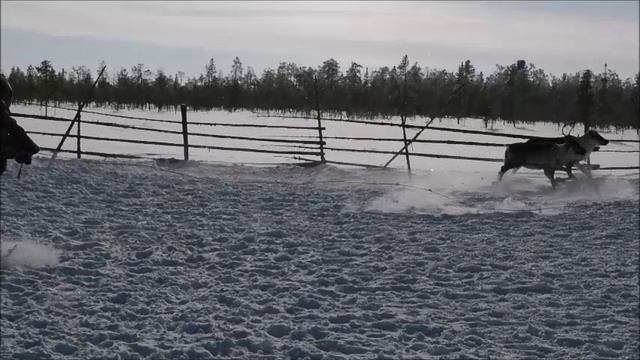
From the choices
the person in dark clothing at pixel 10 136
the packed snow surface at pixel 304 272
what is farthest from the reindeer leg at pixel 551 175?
the person in dark clothing at pixel 10 136

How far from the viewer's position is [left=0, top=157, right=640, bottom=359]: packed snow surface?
189 inches

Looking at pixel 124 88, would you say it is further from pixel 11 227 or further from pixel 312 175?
pixel 11 227

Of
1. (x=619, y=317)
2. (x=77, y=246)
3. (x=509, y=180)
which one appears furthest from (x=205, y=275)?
(x=509, y=180)

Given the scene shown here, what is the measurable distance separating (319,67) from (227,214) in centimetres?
7747

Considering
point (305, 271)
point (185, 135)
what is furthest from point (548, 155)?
point (185, 135)

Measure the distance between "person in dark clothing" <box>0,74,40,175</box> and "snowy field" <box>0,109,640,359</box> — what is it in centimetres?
150

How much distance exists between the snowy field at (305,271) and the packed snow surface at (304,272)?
0.02 meters

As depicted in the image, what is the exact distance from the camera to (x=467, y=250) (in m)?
7.17

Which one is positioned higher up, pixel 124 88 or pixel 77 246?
pixel 124 88

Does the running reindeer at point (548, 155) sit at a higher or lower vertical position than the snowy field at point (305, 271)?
higher

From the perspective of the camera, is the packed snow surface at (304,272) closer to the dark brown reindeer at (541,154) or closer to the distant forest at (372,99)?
the dark brown reindeer at (541,154)

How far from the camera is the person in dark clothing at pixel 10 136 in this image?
4.40 m

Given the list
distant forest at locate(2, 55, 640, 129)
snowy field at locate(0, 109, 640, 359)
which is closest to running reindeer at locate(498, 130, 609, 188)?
snowy field at locate(0, 109, 640, 359)

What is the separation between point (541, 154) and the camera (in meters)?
12.0
